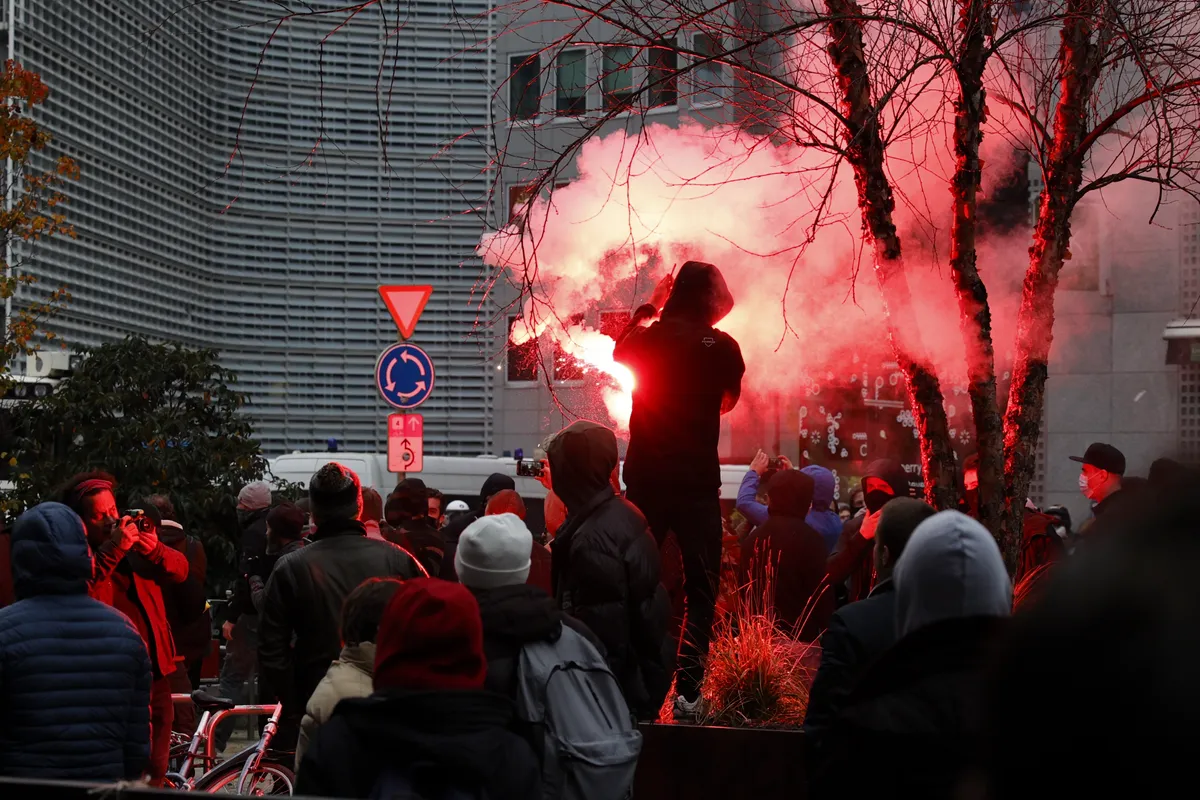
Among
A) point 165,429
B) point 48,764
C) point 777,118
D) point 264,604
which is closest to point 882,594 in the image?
point 264,604

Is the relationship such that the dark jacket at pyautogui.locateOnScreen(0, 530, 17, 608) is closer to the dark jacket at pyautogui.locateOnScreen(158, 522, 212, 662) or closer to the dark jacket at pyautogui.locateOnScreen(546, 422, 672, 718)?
the dark jacket at pyautogui.locateOnScreen(158, 522, 212, 662)

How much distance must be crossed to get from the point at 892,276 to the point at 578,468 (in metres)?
1.86

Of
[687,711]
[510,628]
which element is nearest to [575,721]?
[510,628]

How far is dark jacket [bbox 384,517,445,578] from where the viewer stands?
777cm

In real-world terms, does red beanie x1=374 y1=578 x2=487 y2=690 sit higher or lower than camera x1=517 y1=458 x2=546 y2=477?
lower

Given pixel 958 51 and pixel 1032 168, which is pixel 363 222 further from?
pixel 958 51

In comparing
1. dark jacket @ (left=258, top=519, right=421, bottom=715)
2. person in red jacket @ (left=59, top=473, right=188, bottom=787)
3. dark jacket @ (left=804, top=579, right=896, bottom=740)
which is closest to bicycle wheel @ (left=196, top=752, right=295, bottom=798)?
person in red jacket @ (left=59, top=473, right=188, bottom=787)

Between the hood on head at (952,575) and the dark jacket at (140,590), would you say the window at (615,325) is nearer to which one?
the dark jacket at (140,590)

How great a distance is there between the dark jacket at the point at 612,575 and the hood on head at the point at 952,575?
1.79m

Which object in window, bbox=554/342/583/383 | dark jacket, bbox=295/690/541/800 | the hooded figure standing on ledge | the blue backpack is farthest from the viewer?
window, bbox=554/342/583/383

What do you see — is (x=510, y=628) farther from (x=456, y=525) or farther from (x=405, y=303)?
(x=405, y=303)

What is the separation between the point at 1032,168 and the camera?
19.3 m

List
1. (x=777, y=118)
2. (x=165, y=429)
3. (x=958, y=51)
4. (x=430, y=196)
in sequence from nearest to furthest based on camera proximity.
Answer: (x=958, y=51), (x=777, y=118), (x=165, y=429), (x=430, y=196)

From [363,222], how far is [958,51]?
24.9 m
